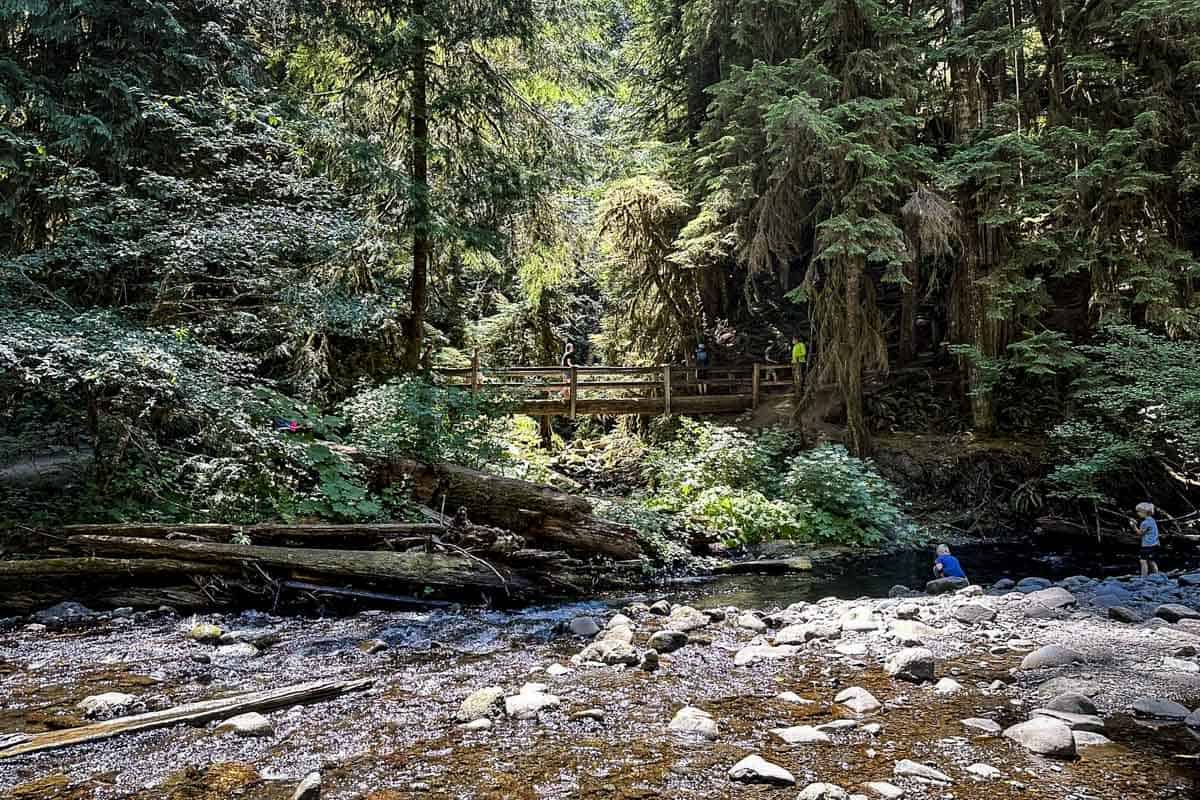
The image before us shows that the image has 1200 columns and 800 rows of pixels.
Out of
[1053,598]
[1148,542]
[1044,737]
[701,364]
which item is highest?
[701,364]

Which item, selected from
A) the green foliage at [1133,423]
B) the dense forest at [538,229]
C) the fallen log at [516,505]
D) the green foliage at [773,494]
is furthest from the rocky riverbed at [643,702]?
the green foliage at [1133,423]

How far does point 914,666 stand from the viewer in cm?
438

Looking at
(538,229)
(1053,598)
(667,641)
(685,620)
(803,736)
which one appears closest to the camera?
(803,736)

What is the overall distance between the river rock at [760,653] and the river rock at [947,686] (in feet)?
3.38

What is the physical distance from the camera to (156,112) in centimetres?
784

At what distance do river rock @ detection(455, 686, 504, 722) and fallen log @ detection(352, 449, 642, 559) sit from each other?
4.21 m

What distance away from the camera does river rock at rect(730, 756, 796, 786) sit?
304 centimetres

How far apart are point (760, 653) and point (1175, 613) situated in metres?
3.59

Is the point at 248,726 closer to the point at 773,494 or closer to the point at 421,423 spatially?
the point at 421,423

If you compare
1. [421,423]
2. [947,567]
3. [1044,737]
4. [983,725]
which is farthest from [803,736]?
[421,423]

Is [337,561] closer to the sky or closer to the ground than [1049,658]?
closer to the sky

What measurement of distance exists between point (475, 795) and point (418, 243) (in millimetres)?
9639

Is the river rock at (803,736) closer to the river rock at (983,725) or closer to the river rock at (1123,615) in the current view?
the river rock at (983,725)

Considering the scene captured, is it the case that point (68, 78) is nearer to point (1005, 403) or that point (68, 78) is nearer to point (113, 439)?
point (113, 439)
